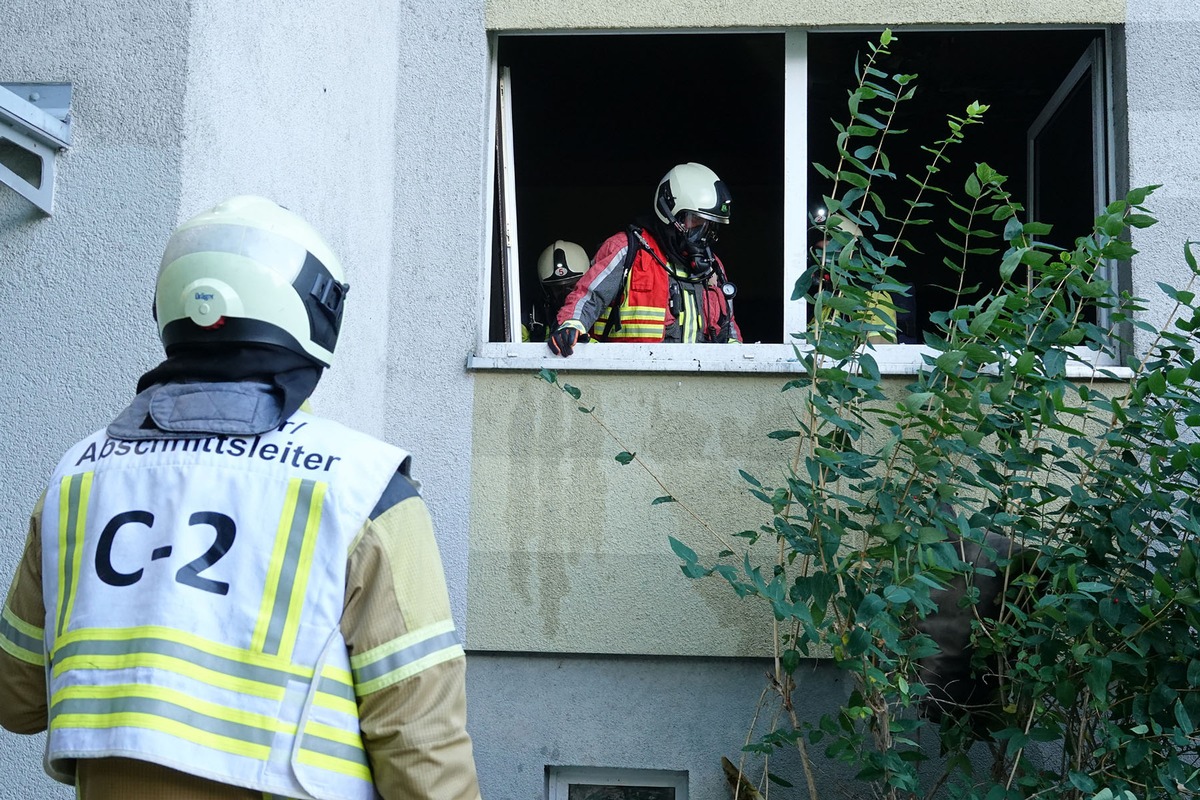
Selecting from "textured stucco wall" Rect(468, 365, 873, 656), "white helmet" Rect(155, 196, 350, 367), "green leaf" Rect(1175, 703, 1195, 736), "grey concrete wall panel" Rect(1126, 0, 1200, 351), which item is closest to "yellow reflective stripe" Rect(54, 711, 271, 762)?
"white helmet" Rect(155, 196, 350, 367)

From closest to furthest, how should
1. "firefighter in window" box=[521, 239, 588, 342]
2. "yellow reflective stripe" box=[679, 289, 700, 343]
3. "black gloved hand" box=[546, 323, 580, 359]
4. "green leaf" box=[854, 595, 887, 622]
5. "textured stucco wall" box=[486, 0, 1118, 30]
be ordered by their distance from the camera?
"green leaf" box=[854, 595, 887, 622] < "black gloved hand" box=[546, 323, 580, 359] < "textured stucco wall" box=[486, 0, 1118, 30] < "yellow reflective stripe" box=[679, 289, 700, 343] < "firefighter in window" box=[521, 239, 588, 342]

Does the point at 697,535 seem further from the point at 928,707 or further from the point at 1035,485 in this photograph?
the point at 1035,485

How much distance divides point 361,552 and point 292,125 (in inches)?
96.2

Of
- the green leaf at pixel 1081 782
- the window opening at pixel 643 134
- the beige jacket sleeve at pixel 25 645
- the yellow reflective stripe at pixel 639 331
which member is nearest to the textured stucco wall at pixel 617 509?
the yellow reflective stripe at pixel 639 331

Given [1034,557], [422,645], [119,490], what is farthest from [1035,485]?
[119,490]

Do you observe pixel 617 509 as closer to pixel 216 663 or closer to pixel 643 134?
pixel 216 663

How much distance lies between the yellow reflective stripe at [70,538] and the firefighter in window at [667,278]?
297cm

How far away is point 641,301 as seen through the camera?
495 centimetres

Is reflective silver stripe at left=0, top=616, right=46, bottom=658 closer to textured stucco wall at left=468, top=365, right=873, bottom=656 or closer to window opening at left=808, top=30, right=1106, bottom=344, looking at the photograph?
textured stucco wall at left=468, top=365, right=873, bottom=656

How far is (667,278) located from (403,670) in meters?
3.50

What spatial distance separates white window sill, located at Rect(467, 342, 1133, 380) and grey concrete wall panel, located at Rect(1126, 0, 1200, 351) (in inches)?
17.0

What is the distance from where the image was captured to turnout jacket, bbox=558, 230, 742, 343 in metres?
4.84

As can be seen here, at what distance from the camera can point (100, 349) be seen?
123 inches

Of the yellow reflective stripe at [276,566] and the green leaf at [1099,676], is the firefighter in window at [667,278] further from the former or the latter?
the yellow reflective stripe at [276,566]
